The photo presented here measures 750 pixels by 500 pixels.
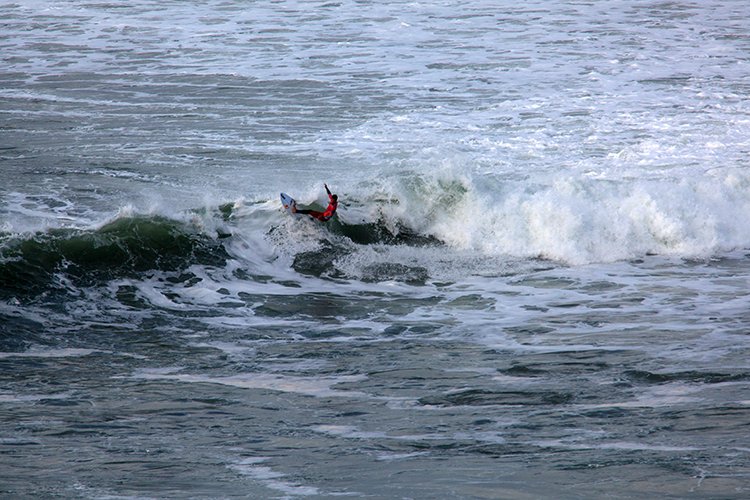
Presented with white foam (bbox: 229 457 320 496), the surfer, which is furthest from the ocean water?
the surfer

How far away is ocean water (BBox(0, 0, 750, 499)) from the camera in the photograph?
659 centimetres

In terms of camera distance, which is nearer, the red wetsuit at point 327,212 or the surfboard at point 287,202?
the red wetsuit at point 327,212

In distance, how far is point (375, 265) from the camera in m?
12.5

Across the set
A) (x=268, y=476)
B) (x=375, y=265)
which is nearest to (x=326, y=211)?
(x=375, y=265)

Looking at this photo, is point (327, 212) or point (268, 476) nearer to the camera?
point (268, 476)

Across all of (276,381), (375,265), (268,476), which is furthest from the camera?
(375,265)

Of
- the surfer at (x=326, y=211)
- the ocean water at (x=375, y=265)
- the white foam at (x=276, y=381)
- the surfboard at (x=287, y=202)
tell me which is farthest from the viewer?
the surfboard at (x=287, y=202)

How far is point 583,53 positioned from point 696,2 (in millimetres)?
8819

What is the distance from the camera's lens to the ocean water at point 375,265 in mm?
6594

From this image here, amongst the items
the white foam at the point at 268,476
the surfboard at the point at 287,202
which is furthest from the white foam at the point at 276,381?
the surfboard at the point at 287,202

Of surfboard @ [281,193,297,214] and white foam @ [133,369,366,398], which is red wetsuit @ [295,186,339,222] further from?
white foam @ [133,369,366,398]

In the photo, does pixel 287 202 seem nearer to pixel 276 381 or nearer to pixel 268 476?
pixel 276 381

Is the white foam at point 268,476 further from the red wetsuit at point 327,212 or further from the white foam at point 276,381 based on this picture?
the red wetsuit at point 327,212

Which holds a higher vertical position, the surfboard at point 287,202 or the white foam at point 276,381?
the surfboard at point 287,202
